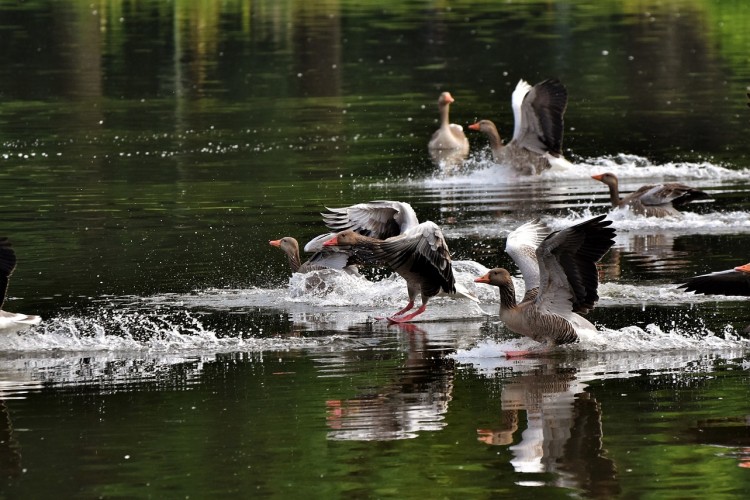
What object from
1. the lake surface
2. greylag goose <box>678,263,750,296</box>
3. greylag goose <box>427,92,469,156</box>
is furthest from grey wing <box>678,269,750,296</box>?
greylag goose <box>427,92,469,156</box>

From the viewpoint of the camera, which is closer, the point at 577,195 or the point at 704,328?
the point at 704,328

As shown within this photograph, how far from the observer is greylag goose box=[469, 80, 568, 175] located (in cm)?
2466

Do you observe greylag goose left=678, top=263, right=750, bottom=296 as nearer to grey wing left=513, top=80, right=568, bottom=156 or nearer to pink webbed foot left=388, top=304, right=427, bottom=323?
pink webbed foot left=388, top=304, right=427, bottom=323

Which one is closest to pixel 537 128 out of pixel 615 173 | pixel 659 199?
pixel 615 173

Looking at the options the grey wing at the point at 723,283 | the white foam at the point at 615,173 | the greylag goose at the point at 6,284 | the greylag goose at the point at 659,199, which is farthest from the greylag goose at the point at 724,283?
the white foam at the point at 615,173

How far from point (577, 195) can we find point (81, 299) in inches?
367

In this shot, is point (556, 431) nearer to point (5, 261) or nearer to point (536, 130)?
point (5, 261)

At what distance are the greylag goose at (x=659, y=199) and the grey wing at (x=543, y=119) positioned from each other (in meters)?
4.36

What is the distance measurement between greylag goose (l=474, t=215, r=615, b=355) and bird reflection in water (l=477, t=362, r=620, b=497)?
1.33 feet

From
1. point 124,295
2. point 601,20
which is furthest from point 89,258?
point 601,20

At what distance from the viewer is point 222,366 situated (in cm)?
1248

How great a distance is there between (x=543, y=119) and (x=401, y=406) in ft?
47.2

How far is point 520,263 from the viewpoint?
13.6m

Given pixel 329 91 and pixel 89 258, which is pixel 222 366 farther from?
pixel 329 91
